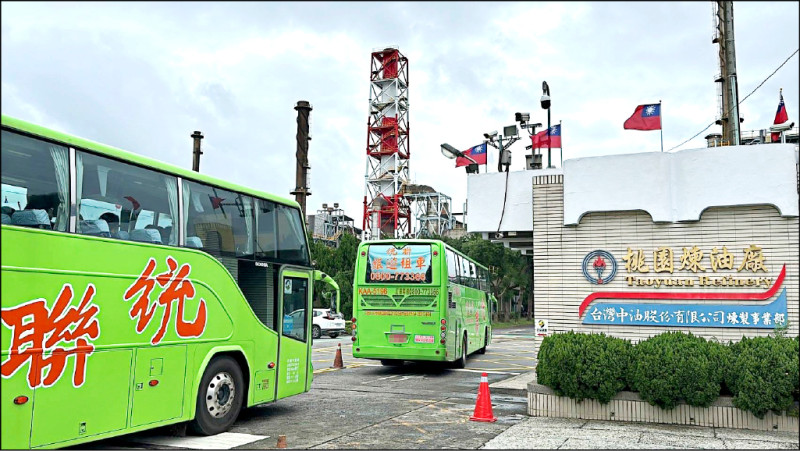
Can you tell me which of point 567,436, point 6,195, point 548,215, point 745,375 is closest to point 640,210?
point 548,215

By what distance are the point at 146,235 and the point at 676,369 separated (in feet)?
24.4

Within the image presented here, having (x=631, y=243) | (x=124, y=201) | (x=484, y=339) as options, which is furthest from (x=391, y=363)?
(x=124, y=201)

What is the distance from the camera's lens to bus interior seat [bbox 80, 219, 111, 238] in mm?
6955

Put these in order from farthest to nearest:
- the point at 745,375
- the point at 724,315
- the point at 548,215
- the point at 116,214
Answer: the point at 548,215 → the point at 724,315 → the point at 745,375 → the point at 116,214

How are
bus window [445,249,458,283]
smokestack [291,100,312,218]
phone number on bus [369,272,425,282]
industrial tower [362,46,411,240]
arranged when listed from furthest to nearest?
industrial tower [362,46,411,240] → smokestack [291,100,312,218] → bus window [445,249,458,283] → phone number on bus [369,272,425,282]

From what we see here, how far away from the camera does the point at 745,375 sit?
8859 mm

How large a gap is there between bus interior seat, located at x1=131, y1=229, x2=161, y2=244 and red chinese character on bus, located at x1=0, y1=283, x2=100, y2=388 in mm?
882

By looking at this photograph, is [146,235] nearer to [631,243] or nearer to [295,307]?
[295,307]

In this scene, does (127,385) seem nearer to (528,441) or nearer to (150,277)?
(150,277)

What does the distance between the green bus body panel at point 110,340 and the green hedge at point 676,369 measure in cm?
488

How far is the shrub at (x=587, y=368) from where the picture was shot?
9562 millimetres

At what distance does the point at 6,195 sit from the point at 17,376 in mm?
1751

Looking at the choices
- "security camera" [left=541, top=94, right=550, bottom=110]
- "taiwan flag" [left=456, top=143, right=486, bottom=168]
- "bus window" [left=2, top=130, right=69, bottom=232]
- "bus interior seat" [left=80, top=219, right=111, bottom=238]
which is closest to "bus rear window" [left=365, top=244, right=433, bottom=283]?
"taiwan flag" [left=456, top=143, right=486, bottom=168]

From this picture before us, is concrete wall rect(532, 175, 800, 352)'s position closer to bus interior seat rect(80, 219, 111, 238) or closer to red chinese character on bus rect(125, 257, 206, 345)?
red chinese character on bus rect(125, 257, 206, 345)
